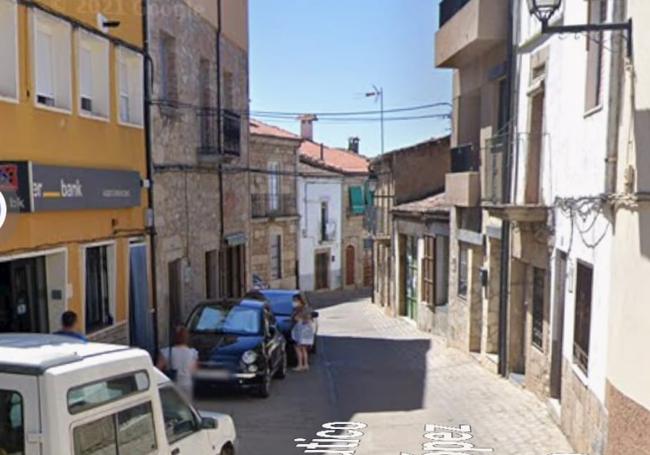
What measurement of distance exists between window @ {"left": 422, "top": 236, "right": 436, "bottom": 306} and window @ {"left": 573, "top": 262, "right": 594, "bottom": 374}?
34.4 ft

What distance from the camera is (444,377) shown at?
44.5 ft

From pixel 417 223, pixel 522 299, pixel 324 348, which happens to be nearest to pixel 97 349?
pixel 522 299

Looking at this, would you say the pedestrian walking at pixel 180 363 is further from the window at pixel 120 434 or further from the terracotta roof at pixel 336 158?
the terracotta roof at pixel 336 158

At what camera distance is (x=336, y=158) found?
44688 millimetres

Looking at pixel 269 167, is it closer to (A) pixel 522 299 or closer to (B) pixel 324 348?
(B) pixel 324 348

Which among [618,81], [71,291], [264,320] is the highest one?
[618,81]

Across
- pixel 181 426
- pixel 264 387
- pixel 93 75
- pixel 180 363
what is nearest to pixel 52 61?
pixel 93 75

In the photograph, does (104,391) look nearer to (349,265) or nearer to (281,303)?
(281,303)

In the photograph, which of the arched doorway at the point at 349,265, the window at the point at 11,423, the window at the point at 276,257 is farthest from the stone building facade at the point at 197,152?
the arched doorway at the point at 349,265

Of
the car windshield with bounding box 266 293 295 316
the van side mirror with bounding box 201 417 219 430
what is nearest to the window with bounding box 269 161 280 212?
the car windshield with bounding box 266 293 295 316

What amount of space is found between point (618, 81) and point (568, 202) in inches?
106

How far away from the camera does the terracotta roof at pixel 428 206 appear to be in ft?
62.8

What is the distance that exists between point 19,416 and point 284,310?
12.1m

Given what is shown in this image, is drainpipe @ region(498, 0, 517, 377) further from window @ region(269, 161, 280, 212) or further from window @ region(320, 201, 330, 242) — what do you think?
window @ region(320, 201, 330, 242)
